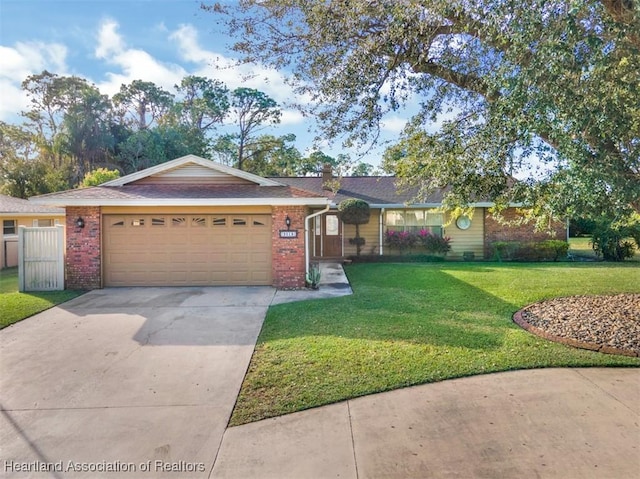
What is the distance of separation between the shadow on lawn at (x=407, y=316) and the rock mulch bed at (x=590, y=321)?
1.61 feet

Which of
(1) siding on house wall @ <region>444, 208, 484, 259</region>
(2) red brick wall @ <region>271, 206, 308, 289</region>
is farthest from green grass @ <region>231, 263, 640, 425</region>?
(1) siding on house wall @ <region>444, 208, 484, 259</region>

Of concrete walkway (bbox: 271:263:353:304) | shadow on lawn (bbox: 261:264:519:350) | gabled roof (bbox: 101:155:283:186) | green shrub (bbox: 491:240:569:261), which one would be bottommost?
shadow on lawn (bbox: 261:264:519:350)

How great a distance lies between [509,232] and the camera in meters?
16.3

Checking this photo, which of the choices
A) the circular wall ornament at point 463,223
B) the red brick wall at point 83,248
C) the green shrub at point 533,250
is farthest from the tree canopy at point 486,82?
the green shrub at point 533,250

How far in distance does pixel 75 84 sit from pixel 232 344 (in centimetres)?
3902

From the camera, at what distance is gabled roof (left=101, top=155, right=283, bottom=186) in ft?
37.6

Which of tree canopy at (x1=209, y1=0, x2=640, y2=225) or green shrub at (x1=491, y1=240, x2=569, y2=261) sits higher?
tree canopy at (x1=209, y1=0, x2=640, y2=225)

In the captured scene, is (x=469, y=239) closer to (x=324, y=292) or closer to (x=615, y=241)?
(x=615, y=241)

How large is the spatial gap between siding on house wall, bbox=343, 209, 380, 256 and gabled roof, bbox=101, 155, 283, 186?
6.16m

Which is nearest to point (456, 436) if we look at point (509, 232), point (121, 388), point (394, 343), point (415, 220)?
point (394, 343)

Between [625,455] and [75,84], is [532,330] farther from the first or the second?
[75,84]

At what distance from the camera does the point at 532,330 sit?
6.15m

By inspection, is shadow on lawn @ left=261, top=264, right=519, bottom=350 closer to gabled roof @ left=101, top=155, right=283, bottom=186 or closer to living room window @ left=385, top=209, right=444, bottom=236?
gabled roof @ left=101, top=155, right=283, bottom=186

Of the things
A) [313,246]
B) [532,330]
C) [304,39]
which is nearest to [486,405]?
[532,330]
